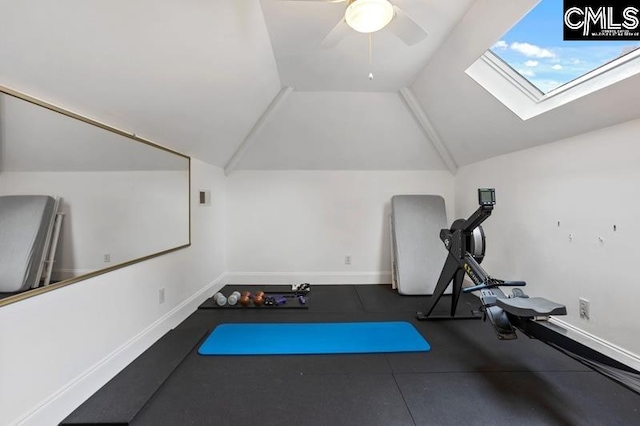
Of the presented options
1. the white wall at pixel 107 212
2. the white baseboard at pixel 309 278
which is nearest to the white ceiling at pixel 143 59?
the white wall at pixel 107 212

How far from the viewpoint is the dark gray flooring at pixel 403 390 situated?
145 cm

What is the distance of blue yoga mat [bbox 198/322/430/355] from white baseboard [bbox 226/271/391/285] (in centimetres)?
133

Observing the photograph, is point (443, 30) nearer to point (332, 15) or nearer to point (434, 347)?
point (332, 15)

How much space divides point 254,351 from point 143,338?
3.03ft

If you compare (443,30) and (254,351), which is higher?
(443,30)

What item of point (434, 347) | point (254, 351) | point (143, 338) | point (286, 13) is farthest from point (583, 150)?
point (143, 338)

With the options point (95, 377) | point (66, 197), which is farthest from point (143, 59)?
point (95, 377)

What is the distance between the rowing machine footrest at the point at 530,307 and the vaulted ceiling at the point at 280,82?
4.67 ft

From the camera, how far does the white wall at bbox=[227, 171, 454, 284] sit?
396cm

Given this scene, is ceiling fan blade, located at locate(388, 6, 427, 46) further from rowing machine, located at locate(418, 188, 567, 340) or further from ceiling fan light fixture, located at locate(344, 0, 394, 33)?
rowing machine, located at locate(418, 188, 567, 340)

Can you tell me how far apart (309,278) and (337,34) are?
3.16 metres

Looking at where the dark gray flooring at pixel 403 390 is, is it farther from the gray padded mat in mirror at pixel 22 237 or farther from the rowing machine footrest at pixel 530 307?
the gray padded mat in mirror at pixel 22 237

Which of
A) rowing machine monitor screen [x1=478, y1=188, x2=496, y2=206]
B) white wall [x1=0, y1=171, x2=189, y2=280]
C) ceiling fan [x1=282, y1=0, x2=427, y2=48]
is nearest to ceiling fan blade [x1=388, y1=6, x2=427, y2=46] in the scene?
ceiling fan [x1=282, y1=0, x2=427, y2=48]

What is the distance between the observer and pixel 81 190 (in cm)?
159
